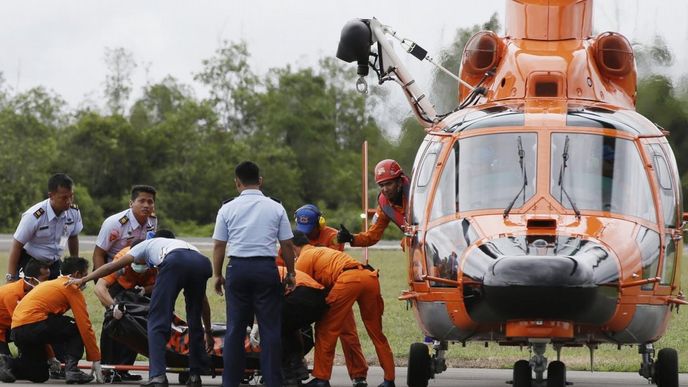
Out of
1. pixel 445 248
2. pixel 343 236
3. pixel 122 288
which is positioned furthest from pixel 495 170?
pixel 122 288

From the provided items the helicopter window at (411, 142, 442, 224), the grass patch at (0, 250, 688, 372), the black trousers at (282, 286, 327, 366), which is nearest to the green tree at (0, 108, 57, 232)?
the grass patch at (0, 250, 688, 372)

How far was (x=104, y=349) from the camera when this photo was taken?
43.0 feet

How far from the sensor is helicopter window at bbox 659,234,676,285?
10.8 meters

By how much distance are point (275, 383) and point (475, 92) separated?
327 centimetres

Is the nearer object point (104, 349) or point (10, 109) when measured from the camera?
point (104, 349)

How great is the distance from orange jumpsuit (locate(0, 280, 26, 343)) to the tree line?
41030mm

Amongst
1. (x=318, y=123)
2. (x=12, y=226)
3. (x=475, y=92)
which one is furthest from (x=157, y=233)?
(x=318, y=123)

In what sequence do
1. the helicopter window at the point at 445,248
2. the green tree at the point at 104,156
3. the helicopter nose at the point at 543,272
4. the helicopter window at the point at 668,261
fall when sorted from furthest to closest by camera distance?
the green tree at the point at 104,156, the helicopter window at the point at 668,261, the helicopter window at the point at 445,248, the helicopter nose at the point at 543,272

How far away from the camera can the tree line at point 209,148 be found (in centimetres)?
6050

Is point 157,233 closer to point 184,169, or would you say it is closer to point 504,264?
point 504,264

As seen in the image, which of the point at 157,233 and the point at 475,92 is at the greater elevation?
the point at 475,92

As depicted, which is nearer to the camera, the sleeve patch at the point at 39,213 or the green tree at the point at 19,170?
the sleeve patch at the point at 39,213

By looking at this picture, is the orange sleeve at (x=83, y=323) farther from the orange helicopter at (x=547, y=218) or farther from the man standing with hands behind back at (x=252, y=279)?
the orange helicopter at (x=547, y=218)

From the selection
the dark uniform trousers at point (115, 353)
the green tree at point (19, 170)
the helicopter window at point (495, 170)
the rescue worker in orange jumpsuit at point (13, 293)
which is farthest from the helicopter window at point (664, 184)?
the green tree at point (19, 170)
